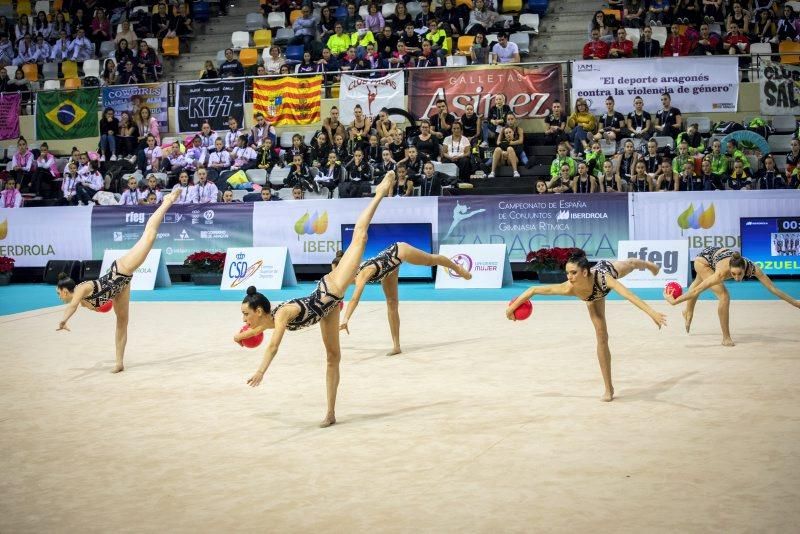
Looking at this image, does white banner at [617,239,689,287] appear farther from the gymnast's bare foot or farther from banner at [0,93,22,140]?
banner at [0,93,22,140]

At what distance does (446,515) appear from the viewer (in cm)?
569

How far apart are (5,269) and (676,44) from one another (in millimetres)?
17287

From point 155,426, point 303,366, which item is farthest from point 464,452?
point 303,366

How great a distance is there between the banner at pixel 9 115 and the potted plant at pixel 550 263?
16.3 metres

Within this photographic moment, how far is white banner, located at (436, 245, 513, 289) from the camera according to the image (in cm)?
1848

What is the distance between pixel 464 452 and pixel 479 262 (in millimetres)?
11778

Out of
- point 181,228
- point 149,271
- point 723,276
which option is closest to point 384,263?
point 723,276

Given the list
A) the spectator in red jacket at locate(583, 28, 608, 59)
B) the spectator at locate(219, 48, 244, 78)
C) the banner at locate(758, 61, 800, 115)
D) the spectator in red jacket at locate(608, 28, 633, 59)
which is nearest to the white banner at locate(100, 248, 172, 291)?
the spectator at locate(219, 48, 244, 78)

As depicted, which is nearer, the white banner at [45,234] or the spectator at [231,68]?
the white banner at [45,234]

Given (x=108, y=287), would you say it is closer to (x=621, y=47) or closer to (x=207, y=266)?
(x=207, y=266)

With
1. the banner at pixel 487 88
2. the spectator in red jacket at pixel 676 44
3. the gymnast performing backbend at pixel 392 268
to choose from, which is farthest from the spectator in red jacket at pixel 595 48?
the gymnast performing backbend at pixel 392 268

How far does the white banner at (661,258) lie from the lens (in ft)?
57.6

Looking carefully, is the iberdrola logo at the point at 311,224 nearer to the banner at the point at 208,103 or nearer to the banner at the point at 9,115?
the banner at the point at 208,103

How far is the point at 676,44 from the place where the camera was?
74.2 feet
